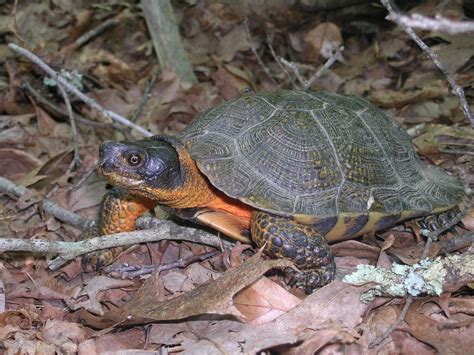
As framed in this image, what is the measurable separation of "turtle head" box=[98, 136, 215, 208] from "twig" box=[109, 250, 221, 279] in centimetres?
39

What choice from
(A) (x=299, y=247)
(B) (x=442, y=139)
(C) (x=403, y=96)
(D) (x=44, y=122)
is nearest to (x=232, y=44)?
(C) (x=403, y=96)

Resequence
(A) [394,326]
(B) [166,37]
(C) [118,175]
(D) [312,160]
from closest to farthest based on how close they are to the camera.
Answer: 1. (A) [394,326]
2. (C) [118,175]
3. (D) [312,160]
4. (B) [166,37]

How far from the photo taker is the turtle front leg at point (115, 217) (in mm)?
3635

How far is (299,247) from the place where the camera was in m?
3.18

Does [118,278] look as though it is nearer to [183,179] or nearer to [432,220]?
[183,179]

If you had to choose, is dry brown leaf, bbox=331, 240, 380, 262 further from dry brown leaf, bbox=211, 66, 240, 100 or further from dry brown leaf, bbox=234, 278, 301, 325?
dry brown leaf, bbox=211, 66, 240, 100

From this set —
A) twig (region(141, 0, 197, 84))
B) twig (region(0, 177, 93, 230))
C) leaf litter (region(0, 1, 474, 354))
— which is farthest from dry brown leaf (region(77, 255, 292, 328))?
twig (region(141, 0, 197, 84))

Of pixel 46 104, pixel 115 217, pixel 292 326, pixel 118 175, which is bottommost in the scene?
pixel 292 326

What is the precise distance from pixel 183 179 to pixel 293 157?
30.5 inches

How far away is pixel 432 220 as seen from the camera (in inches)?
149

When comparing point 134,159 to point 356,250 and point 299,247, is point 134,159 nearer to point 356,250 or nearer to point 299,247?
point 299,247

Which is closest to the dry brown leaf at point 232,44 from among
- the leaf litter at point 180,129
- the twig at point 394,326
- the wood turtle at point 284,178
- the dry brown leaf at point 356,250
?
the leaf litter at point 180,129

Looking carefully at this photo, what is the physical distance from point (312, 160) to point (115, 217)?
156cm

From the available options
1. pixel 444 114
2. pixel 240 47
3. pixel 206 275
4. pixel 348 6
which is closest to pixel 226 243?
pixel 206 275
